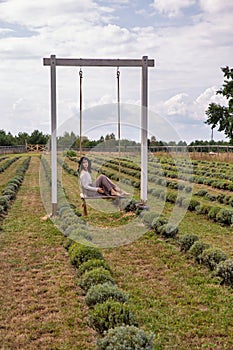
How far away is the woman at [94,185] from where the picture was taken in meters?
9.38

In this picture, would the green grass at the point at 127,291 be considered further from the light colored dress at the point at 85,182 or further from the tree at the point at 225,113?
the tree at the point at 225,113

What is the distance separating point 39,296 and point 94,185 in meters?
3.45

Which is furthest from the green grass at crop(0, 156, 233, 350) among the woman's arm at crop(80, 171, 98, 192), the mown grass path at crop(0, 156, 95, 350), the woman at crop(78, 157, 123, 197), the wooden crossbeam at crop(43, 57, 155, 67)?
the wooden crossbeam at crop(43, 57, 155, 67)

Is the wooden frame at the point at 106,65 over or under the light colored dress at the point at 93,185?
over

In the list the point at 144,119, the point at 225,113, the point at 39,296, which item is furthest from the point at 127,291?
the point at 225,113

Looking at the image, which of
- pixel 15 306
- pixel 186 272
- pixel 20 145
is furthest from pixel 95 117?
pixel 20 145

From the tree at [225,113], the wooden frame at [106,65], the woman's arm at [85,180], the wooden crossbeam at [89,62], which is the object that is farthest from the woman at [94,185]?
the tree at [225,113]

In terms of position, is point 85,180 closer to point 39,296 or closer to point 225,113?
point 39,296

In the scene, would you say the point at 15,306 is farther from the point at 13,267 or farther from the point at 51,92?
the point at 51,92

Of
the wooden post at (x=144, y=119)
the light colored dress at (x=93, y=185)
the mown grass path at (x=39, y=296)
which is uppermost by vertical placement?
the wooden post at (x=144, y=119)

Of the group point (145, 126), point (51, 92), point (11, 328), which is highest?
point (51, 92)

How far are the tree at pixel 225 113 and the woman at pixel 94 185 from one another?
683 centimetres

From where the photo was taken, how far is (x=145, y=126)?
10.8 metres

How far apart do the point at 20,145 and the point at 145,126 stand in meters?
63.0
